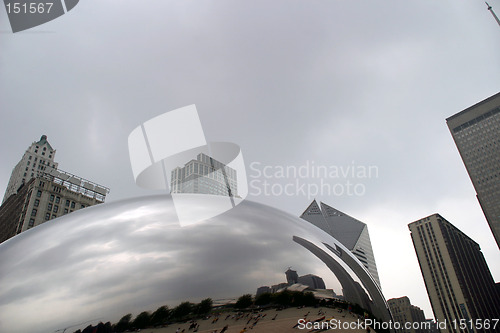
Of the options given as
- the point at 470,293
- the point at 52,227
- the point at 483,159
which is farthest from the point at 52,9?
the point at 470,293

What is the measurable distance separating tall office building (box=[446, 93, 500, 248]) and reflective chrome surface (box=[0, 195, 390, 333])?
12808cm

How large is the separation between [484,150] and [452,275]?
151 feet

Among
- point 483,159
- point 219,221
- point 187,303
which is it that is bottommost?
point 187,303

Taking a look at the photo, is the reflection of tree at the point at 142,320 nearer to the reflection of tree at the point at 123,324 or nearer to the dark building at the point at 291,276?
the reflection of tree at the point at 123,324

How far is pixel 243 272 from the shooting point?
80.9 inches

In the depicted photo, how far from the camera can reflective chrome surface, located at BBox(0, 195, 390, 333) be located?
1.92 meters

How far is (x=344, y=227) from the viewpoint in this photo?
4889 inches

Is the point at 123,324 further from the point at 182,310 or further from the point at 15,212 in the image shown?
the point at 15,212

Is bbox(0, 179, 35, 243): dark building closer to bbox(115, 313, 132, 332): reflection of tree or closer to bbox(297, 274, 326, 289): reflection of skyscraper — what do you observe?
bbox(115, 313, 132, 332): reflection of tree

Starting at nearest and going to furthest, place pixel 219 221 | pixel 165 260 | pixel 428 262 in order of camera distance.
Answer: pixel 165 260
pixel 219 221
pixel 428 262

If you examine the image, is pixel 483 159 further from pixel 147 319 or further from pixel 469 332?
pixel 147 319

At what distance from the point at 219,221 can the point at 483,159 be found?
135306 millimetres

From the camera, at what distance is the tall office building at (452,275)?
11435 cm

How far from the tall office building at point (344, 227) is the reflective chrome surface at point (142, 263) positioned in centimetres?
10731
